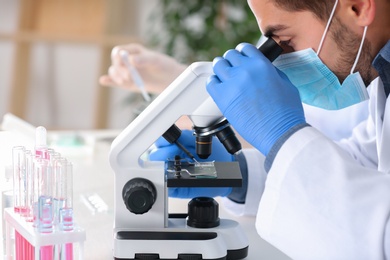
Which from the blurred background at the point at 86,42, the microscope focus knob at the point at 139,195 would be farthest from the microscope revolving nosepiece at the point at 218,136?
the blurred background at the point at 86,42

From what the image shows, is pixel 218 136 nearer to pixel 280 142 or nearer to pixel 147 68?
pixel 280 142

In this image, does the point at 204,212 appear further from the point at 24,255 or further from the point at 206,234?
the point at 24,255

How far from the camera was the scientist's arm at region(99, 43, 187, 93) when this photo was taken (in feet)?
6.99

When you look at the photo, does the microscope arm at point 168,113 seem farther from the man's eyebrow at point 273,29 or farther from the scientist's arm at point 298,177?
the man's eyebrow at point 273,29

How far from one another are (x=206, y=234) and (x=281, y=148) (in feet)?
0.67

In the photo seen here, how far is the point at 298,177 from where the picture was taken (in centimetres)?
117

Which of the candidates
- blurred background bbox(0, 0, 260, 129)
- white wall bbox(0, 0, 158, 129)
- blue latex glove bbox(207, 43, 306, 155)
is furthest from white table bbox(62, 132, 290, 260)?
white wall bbox(0, 0, 158, 129)

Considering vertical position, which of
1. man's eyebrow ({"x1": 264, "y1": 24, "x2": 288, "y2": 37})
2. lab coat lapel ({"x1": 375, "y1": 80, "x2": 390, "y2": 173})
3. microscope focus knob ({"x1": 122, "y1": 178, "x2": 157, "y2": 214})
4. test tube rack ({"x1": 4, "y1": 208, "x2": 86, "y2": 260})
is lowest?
test tube rack ({"x1": 4, "y1": 208, "x2": 86, "y2": 260})

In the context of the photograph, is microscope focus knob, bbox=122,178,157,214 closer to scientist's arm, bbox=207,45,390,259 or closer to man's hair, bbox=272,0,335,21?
scientist's arm, bbox=207,45,390,259

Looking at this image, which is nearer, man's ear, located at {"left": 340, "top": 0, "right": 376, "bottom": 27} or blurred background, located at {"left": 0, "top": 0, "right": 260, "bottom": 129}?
man's ear, located at {"left": 340, "top": 0, "right": 376, "bottom": 27}

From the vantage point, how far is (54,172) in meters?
1.09

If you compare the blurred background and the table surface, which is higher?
the blurred background

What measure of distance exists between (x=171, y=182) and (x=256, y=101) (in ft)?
0.68

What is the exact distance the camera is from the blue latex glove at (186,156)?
1.43 m
